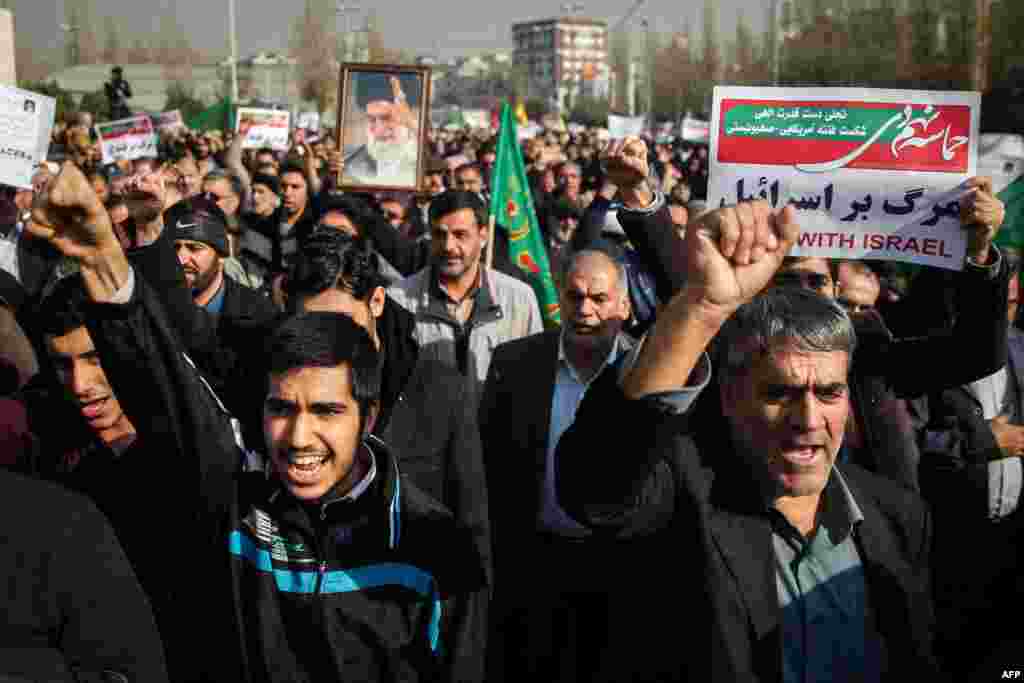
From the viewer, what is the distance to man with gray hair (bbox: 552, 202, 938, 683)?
6.91 feet

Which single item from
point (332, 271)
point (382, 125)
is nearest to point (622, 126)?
point (382, 125)

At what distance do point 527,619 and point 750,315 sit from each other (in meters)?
1.44

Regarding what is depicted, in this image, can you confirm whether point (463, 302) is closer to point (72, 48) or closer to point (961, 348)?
point (961, 348)

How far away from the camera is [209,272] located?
4547 mm

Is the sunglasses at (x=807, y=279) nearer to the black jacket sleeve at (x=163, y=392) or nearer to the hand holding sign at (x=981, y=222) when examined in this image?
the hand holding sign at (x=981, y=222)

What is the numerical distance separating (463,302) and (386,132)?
104 inches

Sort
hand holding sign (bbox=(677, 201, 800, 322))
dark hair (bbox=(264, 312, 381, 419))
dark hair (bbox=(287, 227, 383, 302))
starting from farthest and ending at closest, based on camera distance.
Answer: dark hair (bbox=(287, 227, 383, 302)) → dark hair (bbox=(264, 312, 381, 419)) → hand holding sign (bbox=(677, 201, 800, 322))

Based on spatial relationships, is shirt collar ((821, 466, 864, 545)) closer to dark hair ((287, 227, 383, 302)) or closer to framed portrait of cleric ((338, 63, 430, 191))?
dark hair ((287, 227, 383, 302))

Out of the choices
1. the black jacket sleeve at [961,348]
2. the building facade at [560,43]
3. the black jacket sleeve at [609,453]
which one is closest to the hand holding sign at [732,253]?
the black jacket sleeve at [609,453]

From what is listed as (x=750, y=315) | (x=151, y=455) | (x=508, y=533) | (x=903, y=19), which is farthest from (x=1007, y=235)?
(x=903, y=19)

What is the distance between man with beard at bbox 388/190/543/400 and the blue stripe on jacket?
2207mm

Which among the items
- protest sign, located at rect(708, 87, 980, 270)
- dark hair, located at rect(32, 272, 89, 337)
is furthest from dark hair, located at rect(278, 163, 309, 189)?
dark hair, located at rect(32, 272, 89, 337)

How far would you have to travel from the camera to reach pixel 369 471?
2.51 m

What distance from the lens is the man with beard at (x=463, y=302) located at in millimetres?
4809
